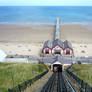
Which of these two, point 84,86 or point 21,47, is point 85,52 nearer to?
point 21,47

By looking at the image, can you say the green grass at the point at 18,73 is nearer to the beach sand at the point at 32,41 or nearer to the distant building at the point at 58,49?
the distant building at the point at 58,49

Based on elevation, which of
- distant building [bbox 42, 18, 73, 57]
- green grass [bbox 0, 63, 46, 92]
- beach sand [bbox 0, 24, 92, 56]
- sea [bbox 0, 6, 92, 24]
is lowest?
green grass [bbox 0, 63, 46, 92]

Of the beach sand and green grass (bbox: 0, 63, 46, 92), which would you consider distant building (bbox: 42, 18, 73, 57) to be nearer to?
the beach sand

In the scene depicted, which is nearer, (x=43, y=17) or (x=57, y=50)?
(x=57, y=50)

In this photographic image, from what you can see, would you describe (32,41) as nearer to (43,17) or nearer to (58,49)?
(58,49)

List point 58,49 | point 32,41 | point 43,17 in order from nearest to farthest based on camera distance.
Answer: point 58,49 < point 32,41 < point 43,17

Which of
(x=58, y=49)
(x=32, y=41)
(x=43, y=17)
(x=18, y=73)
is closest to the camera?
(x=18, y=73)

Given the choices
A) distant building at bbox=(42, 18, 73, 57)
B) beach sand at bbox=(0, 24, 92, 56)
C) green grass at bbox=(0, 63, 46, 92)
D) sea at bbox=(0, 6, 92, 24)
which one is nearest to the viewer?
green grass at bbox=(0, 63, 46, 92)

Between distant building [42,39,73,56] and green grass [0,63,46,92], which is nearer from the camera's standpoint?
green grass [0,63,46,92]

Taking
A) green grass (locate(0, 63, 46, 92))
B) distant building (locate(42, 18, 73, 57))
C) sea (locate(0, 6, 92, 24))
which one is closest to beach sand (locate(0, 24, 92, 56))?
distant building (locate(42, 18, 73, 57))

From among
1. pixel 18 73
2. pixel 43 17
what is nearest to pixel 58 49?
pixel 18 73

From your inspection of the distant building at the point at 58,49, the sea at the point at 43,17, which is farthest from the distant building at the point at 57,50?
the sea at the point at 43,17

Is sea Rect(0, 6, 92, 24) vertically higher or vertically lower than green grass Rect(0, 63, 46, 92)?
higher
